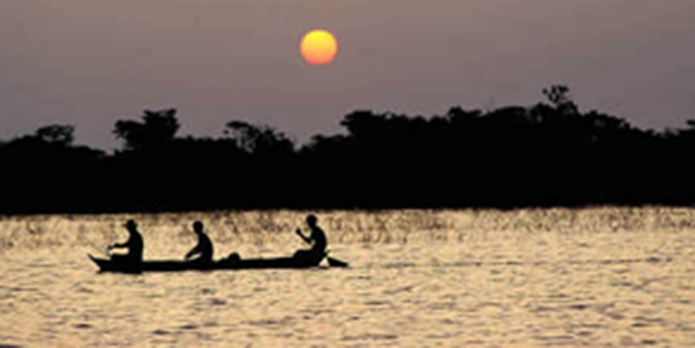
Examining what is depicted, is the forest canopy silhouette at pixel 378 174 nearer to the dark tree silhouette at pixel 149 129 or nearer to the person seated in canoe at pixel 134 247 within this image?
the dark tree silhouette at pixel 149 129

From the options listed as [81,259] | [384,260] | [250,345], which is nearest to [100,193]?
[81,259]

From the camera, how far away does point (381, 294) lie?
80.0ft

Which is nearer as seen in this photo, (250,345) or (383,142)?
(250,345)

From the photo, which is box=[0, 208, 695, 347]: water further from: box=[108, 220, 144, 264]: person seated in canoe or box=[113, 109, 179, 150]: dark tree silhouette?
box=[113, 109, 179, 150]: dark tree silhouette

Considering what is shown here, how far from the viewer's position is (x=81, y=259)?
36.8 m

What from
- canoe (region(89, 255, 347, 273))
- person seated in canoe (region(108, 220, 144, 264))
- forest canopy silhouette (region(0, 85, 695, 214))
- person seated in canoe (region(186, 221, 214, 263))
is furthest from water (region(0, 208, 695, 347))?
forest canopy silhouette (region(0, 85, 695, 214))

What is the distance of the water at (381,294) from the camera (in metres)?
18.1

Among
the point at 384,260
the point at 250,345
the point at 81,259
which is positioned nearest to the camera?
the point at 250,345

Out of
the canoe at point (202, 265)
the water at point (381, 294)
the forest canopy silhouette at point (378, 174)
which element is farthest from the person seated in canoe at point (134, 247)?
the forest canopy silhouette at point (378, 174)

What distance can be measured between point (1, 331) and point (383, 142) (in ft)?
229

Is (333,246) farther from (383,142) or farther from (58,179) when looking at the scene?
(383,142)

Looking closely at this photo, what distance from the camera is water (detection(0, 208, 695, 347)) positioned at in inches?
713

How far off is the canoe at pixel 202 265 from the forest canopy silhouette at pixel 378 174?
1928 inches

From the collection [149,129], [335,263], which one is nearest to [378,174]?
[149,129]
